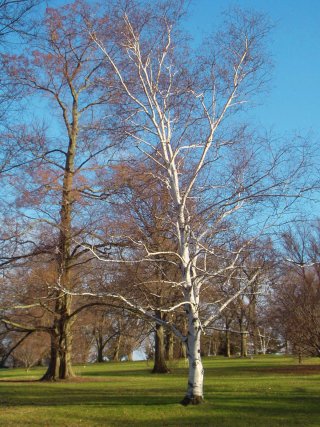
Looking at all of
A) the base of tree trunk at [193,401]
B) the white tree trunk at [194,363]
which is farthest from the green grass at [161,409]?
the white tree trunk at [194,363]

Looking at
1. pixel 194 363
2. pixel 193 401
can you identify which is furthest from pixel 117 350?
pixel 194 363

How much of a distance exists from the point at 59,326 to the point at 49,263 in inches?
131

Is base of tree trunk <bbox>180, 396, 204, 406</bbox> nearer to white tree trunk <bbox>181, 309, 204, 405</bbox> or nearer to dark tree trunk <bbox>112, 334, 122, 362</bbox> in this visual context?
white tree trunk <bbox>181, 309, 204, 405</bbox>

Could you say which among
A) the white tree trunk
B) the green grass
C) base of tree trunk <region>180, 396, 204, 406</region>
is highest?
the white tree trunk

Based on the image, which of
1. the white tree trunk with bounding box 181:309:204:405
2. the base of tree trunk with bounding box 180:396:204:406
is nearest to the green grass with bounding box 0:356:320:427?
the base of tree trunk with bounding box 180:396:204:406

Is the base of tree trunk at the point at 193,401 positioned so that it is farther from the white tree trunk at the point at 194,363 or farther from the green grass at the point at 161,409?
the green grass at the point at 161,409

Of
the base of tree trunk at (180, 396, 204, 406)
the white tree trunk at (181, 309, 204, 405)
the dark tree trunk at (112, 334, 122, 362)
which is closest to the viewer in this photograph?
the white tree trunk at (181, 309, 204, 405)

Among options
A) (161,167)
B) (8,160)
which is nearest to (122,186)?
(161,167)

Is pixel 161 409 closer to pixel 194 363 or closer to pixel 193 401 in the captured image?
pixel 193 401

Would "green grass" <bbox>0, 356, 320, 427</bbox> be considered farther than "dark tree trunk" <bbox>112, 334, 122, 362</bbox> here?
No

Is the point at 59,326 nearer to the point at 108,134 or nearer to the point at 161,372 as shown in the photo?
the point at 161,372

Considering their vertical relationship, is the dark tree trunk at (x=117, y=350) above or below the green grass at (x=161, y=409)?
above

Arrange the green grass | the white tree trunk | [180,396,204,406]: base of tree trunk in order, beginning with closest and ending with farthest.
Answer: the green grass
the white tree trunk
[180,396,204,406]: base of tree trunk

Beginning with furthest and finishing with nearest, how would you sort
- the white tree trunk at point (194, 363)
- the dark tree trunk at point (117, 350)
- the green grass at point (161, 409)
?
the dark tree trunk at point (117, 350)
the white tree trunk at point (194, 363)
the green grass at point (161, 409)
